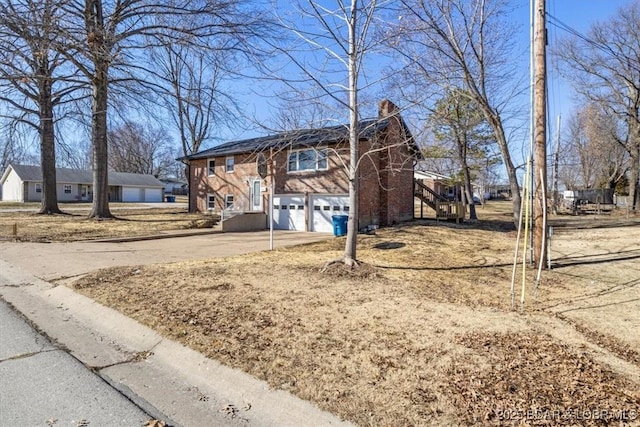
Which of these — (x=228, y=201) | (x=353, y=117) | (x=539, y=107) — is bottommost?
(x=228, y=201)

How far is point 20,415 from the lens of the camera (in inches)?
119

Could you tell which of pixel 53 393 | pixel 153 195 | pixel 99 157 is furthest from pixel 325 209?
pixel 153 195

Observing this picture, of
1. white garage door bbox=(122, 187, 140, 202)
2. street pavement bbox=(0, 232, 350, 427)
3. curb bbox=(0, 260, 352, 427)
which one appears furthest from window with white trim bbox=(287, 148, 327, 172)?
white garage door bbox=(122, 187, 140, 202)

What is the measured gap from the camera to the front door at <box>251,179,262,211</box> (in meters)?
21.9

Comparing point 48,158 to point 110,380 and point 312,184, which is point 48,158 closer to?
point 312,184

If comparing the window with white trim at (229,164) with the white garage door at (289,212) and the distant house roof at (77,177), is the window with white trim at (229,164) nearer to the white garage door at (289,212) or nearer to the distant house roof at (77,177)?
the white garage door at (289,212)

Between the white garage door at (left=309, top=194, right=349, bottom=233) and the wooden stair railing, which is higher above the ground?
the wooden stair railing

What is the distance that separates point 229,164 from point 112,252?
13.3m

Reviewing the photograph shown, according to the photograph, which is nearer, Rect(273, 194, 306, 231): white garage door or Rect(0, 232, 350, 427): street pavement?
Rect(0, 232, 350, 427): street pavement

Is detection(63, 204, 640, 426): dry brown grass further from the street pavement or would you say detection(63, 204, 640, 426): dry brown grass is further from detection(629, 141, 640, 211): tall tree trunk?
detection(629, 141, 640, 211): tall tree trunk

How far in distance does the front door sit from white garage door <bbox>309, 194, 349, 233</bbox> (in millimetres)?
4274

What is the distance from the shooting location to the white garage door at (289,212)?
19434mm

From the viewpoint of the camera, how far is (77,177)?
50406 millimetres

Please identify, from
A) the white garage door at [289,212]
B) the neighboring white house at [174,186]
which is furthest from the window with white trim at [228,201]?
the neighboring white house at [174,186]
